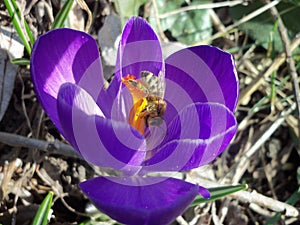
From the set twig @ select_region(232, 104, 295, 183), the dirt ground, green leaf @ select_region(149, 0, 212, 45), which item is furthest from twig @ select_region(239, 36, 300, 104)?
green leaf @ select_region(149, 0, 212, 45)

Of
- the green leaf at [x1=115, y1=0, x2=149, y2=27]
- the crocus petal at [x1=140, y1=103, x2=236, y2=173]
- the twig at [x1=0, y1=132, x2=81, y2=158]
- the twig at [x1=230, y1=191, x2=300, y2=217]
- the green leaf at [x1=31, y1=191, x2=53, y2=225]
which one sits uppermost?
the green leaf at [x1=115, y1=0, x2=149, y2=27]

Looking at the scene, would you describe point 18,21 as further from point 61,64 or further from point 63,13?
point 61,64

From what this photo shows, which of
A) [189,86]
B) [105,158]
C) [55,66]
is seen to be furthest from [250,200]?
[55,66]

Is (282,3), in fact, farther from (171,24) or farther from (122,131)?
(122,131)

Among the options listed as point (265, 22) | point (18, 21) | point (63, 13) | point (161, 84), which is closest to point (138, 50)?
point (161, 84)

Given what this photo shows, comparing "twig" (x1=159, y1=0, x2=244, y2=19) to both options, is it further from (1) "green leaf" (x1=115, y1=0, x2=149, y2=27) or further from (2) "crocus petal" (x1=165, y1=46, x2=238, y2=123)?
(2) "crocus petal" (x1=165, y1=46, x2=238, y2=123)

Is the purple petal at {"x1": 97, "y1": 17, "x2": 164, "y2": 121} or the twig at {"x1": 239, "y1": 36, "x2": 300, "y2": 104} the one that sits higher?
the purple petal at {"x1": 97, "y1": 17, "x2": 164, "y2": 121}

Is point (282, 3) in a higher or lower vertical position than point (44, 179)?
higher
